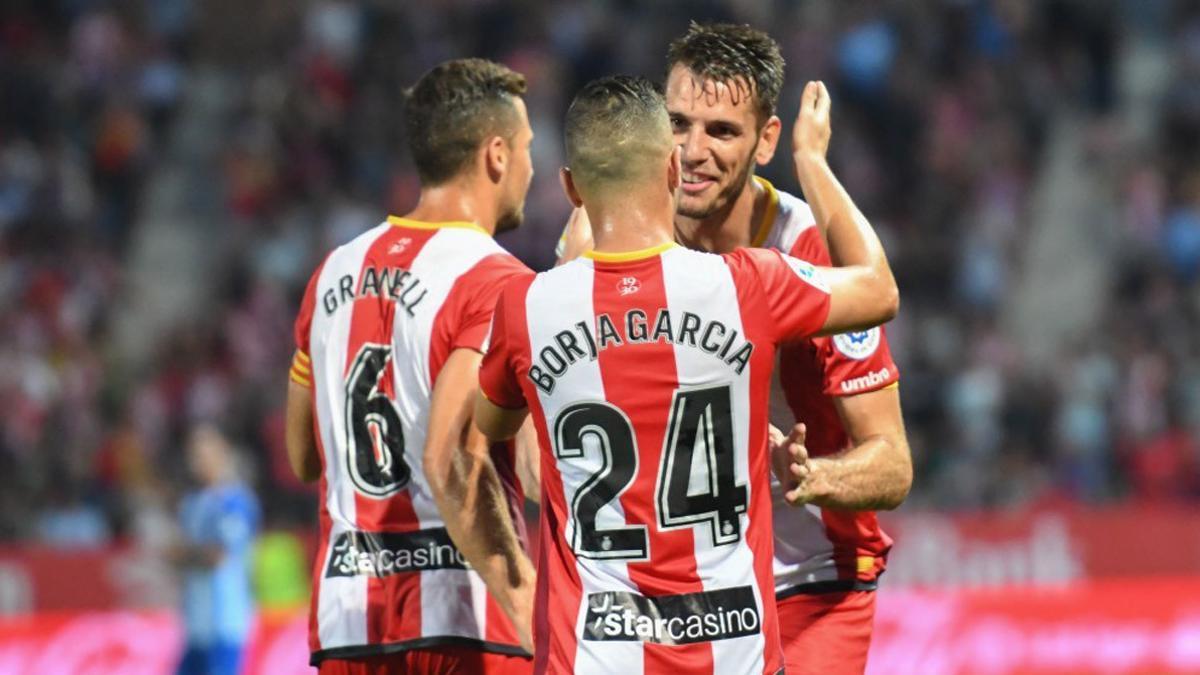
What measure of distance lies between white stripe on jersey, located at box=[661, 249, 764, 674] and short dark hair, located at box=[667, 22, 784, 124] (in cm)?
85

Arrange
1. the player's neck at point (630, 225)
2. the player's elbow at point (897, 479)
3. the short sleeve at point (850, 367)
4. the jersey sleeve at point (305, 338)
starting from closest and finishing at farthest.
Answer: the player's neck at point (630, 225) < the player's elbow at point (897, 479) < the short sleeve at point (850, 367) < the jersey sleeve at point (305, 338)

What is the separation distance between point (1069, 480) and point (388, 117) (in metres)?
7.40

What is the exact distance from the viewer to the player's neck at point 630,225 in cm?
469

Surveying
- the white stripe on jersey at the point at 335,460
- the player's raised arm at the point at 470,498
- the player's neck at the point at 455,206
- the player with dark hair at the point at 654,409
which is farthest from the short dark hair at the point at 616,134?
the white stripe on jersey at the point at 335,460

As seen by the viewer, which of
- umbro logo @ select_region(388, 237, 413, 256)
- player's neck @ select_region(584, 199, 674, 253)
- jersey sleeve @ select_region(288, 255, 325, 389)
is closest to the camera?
player's neck @ select_region(584, 199, 674, 253)

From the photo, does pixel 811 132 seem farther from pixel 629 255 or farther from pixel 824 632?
pixel 824 632

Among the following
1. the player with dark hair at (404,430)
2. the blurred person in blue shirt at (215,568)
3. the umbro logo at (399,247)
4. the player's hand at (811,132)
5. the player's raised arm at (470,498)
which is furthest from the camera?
the blurred person in blue shirt at (215,568)

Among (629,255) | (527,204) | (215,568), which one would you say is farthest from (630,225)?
(527,204)

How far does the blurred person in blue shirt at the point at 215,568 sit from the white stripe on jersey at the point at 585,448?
325 inches

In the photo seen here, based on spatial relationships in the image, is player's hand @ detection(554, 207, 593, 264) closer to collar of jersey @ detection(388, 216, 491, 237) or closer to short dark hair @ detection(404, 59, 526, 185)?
collar of jersey @ detection(388, 216, 491, 237)

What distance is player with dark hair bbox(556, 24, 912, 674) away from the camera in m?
5.11

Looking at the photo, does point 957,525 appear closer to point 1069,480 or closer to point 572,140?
point 1069,480

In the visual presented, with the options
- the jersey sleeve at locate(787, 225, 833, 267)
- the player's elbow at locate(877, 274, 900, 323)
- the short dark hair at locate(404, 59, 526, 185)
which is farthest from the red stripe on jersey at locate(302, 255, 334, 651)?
the player's elbow at locate(877, 274, 900, 323)

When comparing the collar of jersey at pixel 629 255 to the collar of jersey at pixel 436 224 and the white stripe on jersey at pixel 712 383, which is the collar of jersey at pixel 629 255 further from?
the collar of jersey at pixel 436 224
